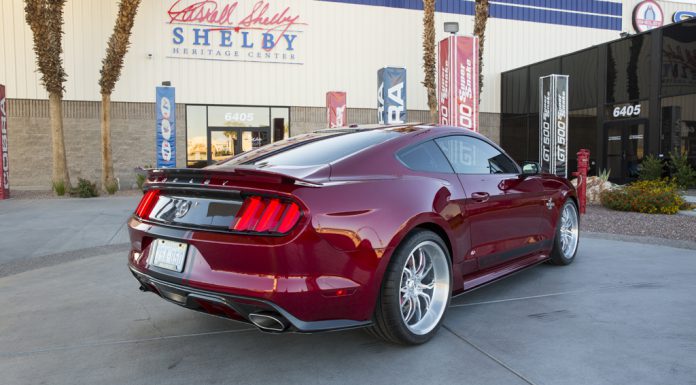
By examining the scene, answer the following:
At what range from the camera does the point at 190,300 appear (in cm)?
279

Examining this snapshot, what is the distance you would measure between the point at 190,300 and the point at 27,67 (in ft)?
63.9

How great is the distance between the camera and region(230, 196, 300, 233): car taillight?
255 cm

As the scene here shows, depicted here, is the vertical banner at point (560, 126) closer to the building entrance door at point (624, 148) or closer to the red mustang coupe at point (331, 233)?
the building entrance door at point (624, 148)

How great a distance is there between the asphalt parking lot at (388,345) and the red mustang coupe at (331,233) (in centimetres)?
27

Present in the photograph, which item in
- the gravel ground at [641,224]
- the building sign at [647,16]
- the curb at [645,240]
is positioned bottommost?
the curb at [645,240]

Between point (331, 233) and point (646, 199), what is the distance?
9.05 m

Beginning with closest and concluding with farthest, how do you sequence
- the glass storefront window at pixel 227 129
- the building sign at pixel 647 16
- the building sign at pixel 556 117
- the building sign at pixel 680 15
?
1. the building sign at pixel 556 117
2. the glass storefront window at pixel 227 129
3. the building sign at pixel 647 16
4. the building sign at pixel 680 15

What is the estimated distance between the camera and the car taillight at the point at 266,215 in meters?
2.55

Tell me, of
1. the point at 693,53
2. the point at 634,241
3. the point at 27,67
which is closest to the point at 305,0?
the point at 27,67

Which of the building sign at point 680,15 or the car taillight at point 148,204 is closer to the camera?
the car taillight at point 148,204

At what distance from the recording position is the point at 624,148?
1788 centimetres

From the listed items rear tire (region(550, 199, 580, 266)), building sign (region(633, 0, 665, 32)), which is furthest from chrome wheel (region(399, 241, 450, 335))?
building sign (region(633, 0, 665, 32))

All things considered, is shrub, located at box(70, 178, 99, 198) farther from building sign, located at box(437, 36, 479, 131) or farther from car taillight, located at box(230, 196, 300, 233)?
car taillight, located at box(230, 196, 300, 233)

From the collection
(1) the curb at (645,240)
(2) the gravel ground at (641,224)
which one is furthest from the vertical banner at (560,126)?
(1) the curb at (645,240)
